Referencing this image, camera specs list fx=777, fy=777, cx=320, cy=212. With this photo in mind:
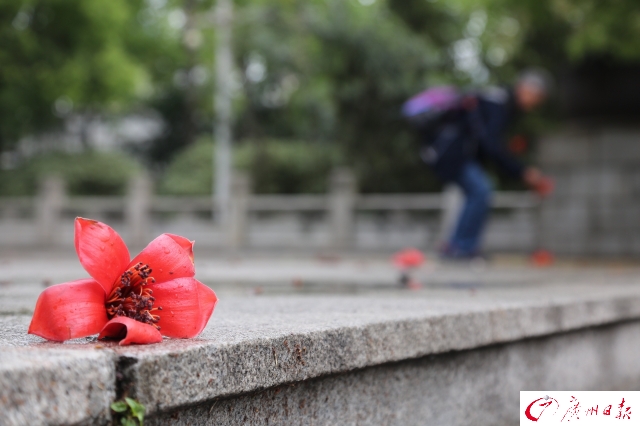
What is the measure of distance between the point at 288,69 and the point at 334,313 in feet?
65.1

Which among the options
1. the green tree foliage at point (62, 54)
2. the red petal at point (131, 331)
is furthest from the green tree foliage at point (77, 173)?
the red petal at point (131, 331)

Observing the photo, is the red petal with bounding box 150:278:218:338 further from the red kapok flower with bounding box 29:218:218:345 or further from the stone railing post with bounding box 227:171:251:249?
the stone railing post with bounding box 227:171:251:249

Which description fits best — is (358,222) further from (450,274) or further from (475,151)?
(450,274)

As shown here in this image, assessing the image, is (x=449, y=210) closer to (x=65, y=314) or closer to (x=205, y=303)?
(x=205, y=303)

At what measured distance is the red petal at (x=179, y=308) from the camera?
1.59 metres

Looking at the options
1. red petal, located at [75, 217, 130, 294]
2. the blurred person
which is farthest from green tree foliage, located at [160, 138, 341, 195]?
red petal, located at [75, 217, 130, 294]

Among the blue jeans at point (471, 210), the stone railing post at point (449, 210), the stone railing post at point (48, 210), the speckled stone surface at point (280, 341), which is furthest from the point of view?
Answer: the stone railing post at point (48, 210)

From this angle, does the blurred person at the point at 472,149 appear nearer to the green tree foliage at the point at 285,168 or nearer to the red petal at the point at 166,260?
the red petal at the point at 166,260

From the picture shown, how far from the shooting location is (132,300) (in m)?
1.54

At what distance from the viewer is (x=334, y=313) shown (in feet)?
7.98

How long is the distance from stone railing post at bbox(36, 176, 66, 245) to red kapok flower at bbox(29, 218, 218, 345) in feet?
68.3

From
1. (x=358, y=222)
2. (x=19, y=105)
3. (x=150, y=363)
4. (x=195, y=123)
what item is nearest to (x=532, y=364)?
(x=150, y=363)

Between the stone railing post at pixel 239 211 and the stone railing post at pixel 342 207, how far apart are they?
2.43 meters

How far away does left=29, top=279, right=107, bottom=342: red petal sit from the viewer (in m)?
1.45
